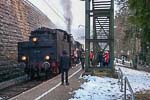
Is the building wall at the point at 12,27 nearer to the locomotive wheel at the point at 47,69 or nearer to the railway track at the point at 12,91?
the locomotive wheel at the point at 47,69

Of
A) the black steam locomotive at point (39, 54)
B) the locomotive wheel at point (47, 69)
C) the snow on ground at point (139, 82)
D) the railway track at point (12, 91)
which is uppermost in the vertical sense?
the black steam locomotive at point (39, 54)

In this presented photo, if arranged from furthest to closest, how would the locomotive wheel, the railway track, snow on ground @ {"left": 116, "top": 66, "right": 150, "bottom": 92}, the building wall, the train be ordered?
the building wall → the train → the locomotive wheel → snow on ground @ {"left": 116, "top": 66, "right": 150, "bottom": 92} → the railway track

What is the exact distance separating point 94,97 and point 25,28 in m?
21.5

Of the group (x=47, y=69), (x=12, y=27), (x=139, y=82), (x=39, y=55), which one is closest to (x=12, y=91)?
(x=47, y=69)

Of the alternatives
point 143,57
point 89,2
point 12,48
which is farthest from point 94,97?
point 143,57

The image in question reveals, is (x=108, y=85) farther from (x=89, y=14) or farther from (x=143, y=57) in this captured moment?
(x=143, y=57)

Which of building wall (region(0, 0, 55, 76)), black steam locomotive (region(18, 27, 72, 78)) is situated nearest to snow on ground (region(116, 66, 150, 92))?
black steam locomotive (region(18, 27, 72, 78))

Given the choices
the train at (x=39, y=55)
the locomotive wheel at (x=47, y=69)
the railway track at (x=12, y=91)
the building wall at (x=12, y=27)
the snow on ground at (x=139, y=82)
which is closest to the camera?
the railway track at (x=12, y=91)

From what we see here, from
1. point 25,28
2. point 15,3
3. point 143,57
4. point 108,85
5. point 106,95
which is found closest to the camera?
point 106,95

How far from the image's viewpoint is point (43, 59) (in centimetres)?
2711

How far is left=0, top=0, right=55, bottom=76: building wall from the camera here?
27.6m

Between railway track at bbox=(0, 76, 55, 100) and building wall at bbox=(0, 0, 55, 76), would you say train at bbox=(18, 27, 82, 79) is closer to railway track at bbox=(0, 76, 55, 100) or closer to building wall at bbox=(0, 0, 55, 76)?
building wall at bbox=(0, 0, 55, 76)

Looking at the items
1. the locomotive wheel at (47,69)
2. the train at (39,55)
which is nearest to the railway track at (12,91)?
the locomotive wheel at (47,69)

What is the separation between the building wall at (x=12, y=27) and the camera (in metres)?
27.6
